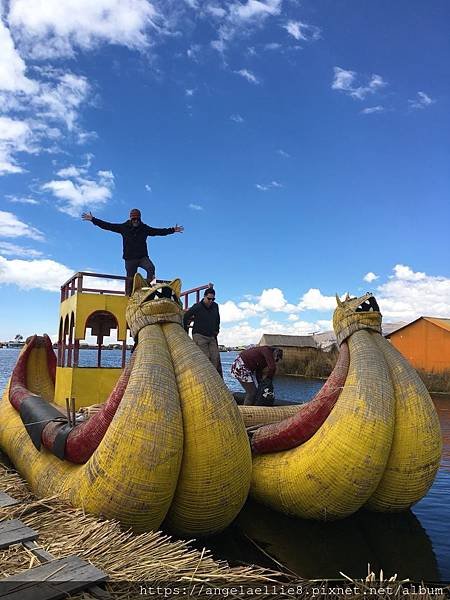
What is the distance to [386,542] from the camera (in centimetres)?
653

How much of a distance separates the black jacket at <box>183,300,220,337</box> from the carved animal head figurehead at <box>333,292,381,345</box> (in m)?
2.94

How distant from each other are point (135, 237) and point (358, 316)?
510cm

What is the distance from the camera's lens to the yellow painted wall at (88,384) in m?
10.6

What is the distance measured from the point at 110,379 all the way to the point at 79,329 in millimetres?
1184

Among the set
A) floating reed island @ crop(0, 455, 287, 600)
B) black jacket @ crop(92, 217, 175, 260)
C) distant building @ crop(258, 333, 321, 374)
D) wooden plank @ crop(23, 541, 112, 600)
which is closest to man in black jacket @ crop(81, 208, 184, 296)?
black jacket @ crop(92, 217, 175, 260)

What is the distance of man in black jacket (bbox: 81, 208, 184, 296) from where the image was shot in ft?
34.9

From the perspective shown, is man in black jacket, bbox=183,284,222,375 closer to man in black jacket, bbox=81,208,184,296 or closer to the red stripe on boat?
man in black jacket, bbox=81,208,184,296

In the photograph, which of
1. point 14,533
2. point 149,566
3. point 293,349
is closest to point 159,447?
point 149,566

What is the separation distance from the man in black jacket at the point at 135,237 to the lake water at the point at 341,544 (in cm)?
524

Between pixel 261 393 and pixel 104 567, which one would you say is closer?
pixel 104 567

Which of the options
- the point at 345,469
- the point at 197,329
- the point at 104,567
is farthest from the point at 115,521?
the point at 197,329

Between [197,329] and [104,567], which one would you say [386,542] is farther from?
[197,329]

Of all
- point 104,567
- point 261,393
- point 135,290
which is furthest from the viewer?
point 261,393

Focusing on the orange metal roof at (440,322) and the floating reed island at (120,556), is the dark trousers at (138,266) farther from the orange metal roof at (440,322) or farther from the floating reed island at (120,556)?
the orange metal roof at (440,322)
